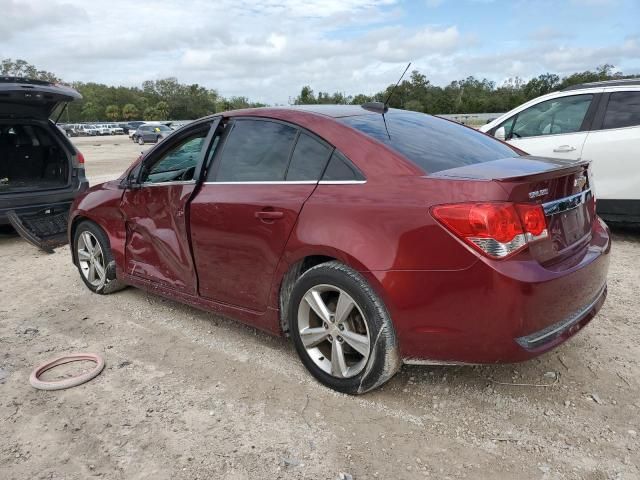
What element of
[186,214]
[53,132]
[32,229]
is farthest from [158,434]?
[53,132]

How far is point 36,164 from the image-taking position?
27.1ft

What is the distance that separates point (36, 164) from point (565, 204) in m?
7.87

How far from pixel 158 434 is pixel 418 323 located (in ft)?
4.69

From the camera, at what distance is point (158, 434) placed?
276 centimetres

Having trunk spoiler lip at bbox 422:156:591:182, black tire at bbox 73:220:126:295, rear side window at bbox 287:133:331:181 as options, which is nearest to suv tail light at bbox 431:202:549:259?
trunk spoiler lip at bbox 422:156:591:182

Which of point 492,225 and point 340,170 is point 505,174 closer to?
point 492,225

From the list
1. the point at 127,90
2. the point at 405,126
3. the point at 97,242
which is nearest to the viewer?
the point at 405,126

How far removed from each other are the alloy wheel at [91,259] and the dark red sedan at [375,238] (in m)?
1.05

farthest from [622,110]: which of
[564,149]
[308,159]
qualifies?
[308,159]

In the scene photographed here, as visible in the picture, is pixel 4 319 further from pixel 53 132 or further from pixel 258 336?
pixel 53 132

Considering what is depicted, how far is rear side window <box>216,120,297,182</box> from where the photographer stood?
11.0 ft

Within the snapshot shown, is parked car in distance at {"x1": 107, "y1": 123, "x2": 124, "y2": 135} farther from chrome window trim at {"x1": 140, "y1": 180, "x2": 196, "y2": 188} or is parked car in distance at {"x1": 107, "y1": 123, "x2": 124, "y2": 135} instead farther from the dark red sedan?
the dark red sedan

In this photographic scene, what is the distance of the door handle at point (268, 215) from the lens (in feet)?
10.4

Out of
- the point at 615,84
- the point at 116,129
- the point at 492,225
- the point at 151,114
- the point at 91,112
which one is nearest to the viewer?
the point at 492,225
